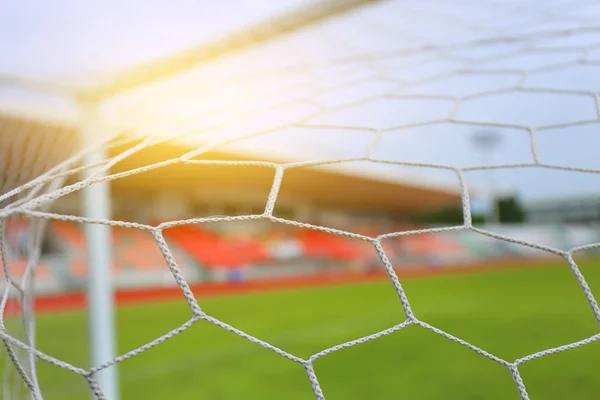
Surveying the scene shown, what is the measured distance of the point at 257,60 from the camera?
2.00 meters

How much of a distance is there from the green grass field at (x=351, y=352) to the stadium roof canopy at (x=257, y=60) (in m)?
1.15

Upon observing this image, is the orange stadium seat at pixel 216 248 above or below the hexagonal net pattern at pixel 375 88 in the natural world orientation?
below

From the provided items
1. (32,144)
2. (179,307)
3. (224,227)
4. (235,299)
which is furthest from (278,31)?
(224,227)

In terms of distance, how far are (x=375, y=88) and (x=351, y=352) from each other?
6.36ft

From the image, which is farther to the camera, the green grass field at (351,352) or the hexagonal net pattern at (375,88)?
the green grass field at (351,352)

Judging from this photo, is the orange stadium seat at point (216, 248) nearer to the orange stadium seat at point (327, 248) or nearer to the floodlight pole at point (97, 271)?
the orange stadium seat at point (327, 248)

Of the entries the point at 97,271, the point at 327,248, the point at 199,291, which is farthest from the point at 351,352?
the point at 327,248

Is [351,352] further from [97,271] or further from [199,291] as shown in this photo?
[199,291]

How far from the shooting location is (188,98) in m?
2.11

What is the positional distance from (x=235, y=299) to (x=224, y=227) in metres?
4.99

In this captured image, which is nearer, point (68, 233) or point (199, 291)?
point (199, 291)

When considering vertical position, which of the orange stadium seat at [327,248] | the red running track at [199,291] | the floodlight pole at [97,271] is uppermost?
the floodlight pole at [97,271]

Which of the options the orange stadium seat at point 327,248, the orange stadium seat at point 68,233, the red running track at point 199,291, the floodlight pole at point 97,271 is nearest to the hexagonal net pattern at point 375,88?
the floodlight pole at point 97,271

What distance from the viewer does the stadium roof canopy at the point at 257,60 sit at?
4.27 feet
